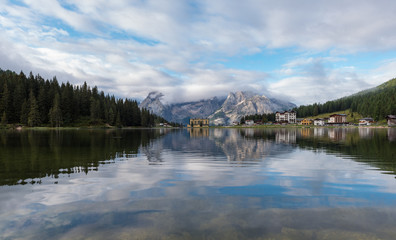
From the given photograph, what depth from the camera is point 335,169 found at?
22500mm

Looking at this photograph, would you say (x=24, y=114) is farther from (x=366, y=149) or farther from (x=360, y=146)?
(x=366, y=149)

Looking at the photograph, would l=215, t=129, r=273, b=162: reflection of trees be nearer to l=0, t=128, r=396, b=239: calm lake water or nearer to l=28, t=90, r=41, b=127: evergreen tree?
l=0, t=128, r=396, b=239: calm lake water

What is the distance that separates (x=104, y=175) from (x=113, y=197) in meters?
6.61

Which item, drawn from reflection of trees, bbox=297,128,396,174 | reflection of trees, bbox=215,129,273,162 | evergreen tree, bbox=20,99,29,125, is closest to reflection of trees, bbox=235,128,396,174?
reflection of trees, bbox=297,128,396,174

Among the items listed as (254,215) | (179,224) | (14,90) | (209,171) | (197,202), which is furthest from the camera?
(14,90)

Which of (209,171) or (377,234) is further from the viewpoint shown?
(209,171)

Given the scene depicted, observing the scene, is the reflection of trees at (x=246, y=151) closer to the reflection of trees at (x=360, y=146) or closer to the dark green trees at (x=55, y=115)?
the reflection of trees at (x=360, y=146)

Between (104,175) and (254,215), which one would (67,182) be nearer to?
(104,175)

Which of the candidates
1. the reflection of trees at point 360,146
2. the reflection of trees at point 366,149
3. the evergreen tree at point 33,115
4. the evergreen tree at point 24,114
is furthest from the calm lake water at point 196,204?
the evergreen tree at point 24,114

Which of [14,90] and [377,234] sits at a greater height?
Answer: [14,90]

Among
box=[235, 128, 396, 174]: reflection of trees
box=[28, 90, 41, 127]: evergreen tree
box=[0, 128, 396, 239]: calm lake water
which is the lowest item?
box=[235, 128, 396, 174]: reflection of trees

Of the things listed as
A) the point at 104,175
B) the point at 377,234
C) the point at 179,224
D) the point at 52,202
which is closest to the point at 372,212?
the point at 377,234

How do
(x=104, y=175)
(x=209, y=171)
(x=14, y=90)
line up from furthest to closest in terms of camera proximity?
(x=14, y=90) < (x=209, y=171) < (x=104, y=175)

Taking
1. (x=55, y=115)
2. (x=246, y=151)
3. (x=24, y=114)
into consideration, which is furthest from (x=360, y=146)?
(x=24, y=114)
